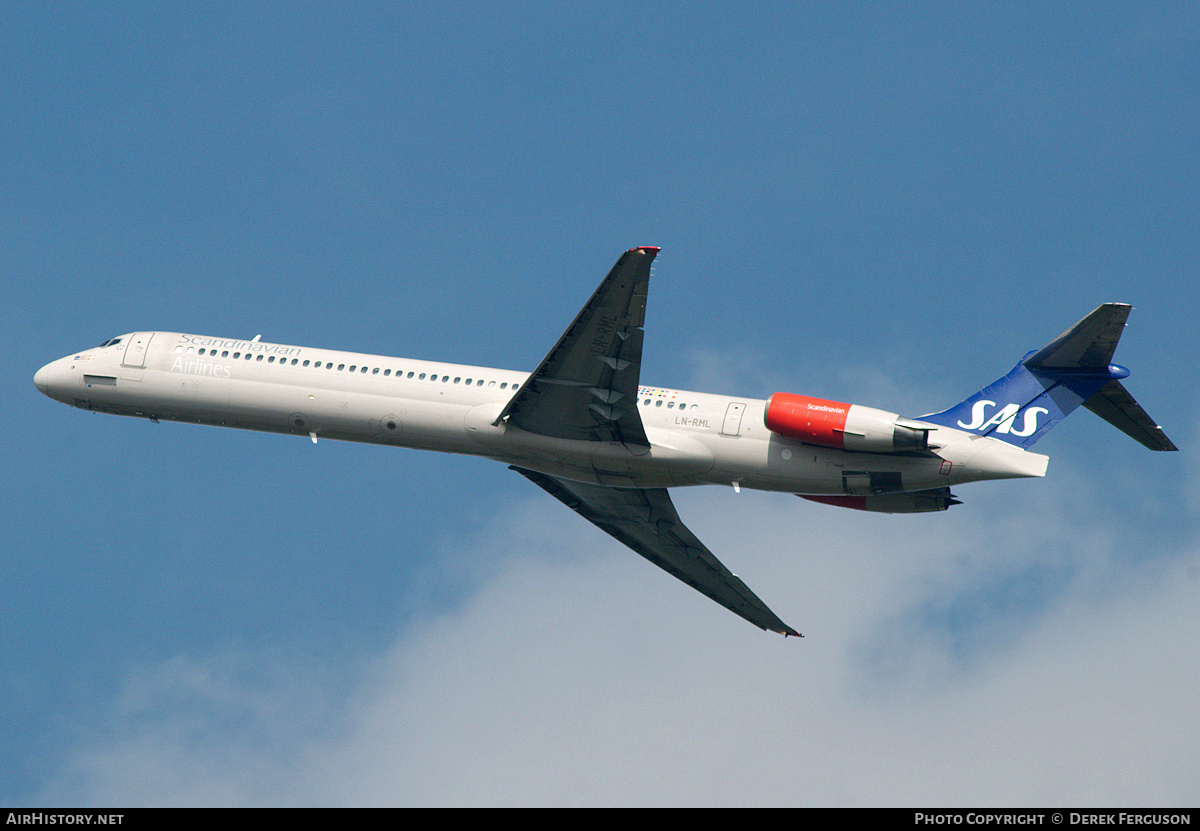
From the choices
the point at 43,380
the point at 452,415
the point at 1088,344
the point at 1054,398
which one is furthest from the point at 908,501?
the point at 43,380

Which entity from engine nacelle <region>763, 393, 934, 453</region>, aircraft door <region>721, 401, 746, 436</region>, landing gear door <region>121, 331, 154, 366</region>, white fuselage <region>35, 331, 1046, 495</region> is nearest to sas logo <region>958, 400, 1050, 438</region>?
white fuselage <region>35, 331, 1046, 495</region>

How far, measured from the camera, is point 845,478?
3056 centimetres

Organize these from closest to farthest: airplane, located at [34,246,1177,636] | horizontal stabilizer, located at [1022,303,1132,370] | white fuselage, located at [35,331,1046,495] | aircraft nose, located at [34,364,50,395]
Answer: airplane, located at [34,246,1177,636] < horizontal stabilizer, located at [1022,303,1132,370] < white fuselage, located at [35,331,1046,495] < aircraft nose, located at [34,364,50,395]

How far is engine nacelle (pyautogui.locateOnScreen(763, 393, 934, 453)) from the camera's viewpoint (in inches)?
1153

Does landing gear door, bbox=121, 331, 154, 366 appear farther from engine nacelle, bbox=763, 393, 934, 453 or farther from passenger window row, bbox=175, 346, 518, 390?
engine nacelle, bbox=763, 393, 934, 453

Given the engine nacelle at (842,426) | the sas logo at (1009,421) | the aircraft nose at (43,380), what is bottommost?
the engine nacelle at (842,426)

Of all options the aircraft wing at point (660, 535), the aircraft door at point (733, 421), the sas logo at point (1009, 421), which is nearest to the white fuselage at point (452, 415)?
the aircraft door at point (733, 421)

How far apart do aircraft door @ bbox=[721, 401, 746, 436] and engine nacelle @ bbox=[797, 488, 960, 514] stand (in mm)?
2733

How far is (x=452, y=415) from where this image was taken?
106 feet

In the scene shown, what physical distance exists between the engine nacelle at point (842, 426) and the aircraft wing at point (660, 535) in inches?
238

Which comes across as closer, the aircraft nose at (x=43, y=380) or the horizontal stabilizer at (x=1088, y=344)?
the horizontal stabilizer at (x=1088, y=344)

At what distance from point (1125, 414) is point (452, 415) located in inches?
677

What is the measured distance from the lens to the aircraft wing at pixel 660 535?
3588 centimetres

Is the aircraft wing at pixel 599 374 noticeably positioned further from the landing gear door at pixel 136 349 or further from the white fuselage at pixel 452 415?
the landing gear door at pixel 136 349
